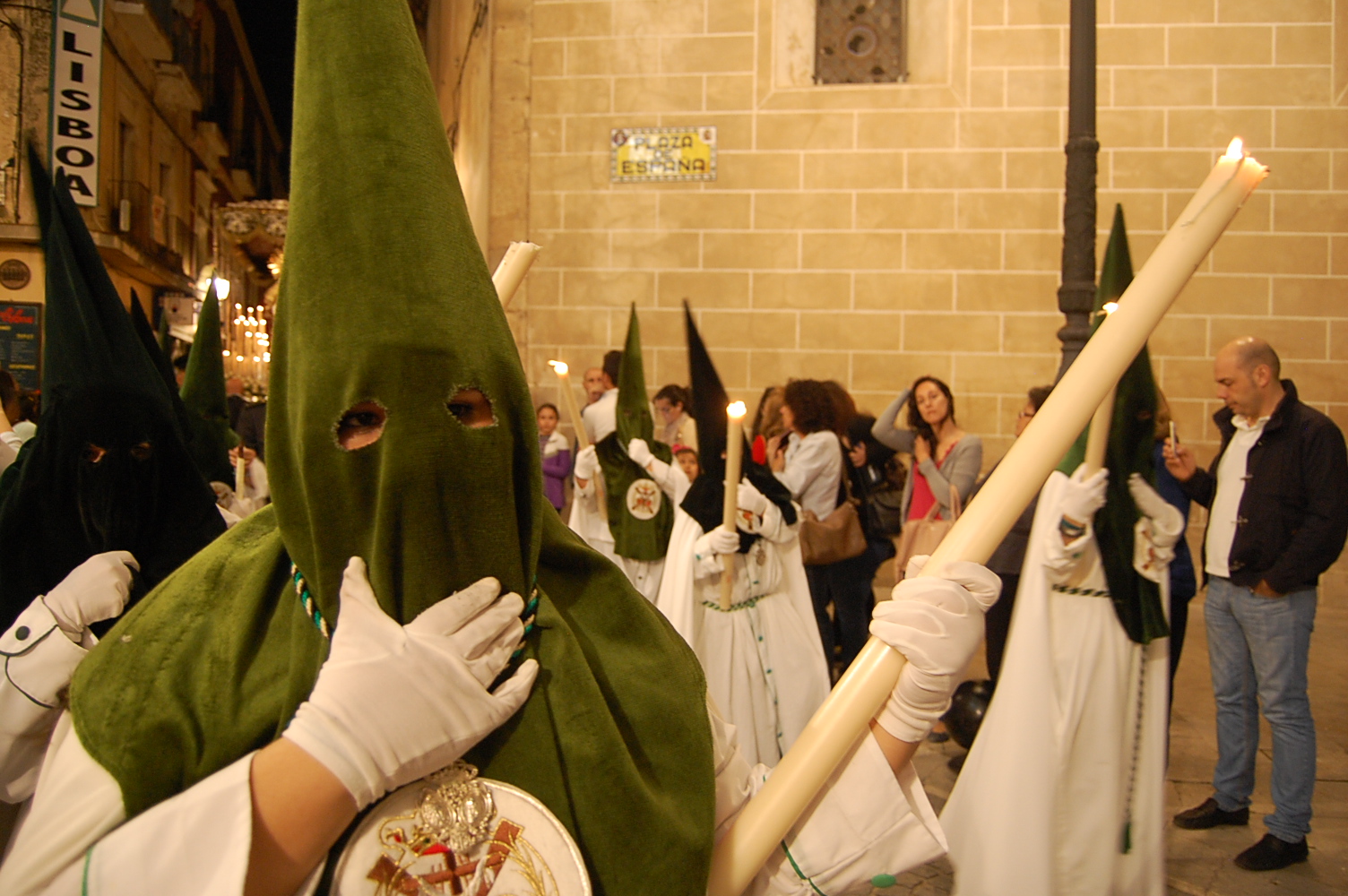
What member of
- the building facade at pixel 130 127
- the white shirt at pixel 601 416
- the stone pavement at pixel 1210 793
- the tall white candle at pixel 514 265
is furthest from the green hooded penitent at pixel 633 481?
the building facade at pixel 130 127

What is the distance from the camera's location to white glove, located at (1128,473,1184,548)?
3266mm

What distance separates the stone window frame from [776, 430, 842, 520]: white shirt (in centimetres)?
457

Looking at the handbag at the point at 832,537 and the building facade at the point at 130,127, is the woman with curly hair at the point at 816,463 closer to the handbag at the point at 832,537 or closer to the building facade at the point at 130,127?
the handbag at the point at 832,537

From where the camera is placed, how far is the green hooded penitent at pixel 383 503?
1145 millimetres

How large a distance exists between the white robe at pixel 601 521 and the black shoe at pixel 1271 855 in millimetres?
2951

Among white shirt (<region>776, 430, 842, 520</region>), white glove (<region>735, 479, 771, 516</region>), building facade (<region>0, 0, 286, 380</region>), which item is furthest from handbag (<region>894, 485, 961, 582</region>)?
building facade (<region>0, 0, 286, 380</region>)

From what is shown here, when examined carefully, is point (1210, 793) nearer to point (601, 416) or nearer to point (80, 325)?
point (601, 416)

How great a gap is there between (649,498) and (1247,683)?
327cm

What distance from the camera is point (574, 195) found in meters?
9.12

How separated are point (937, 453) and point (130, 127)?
1827 centimetres

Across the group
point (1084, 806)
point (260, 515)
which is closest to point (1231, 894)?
point (1084, 806)

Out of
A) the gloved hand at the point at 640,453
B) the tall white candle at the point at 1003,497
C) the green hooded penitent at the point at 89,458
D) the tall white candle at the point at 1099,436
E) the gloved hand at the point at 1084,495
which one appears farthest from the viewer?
the gloved hand at the point at 640,453

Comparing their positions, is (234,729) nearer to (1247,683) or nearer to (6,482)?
(6,482)

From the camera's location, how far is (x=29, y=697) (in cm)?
176
